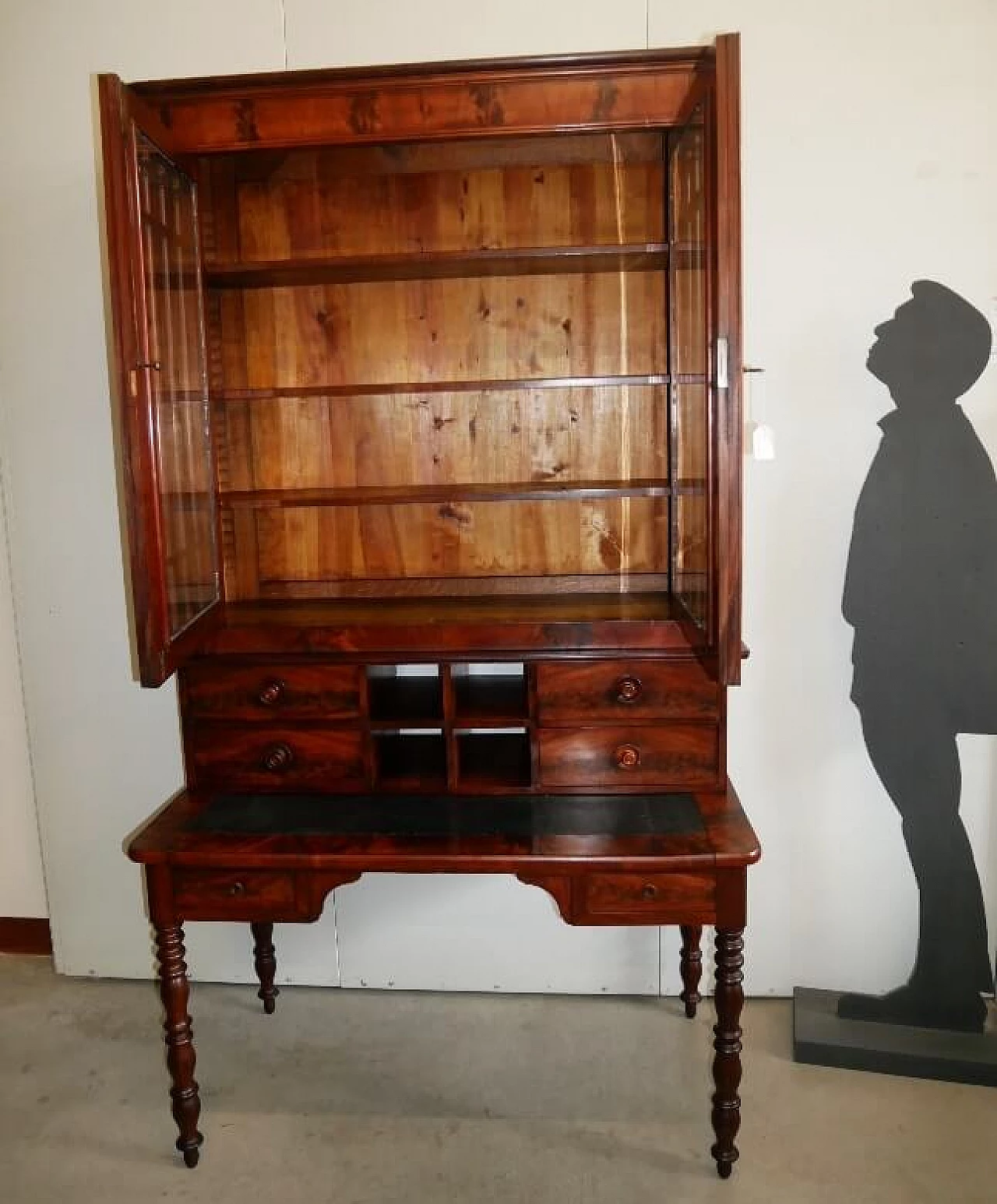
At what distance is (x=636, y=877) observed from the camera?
192 cm

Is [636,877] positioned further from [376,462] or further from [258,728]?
[376,462]

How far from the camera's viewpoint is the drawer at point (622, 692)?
212 centimetres

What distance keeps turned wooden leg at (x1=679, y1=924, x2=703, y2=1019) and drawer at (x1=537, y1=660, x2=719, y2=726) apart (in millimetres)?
622

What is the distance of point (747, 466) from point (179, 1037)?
5.60ft

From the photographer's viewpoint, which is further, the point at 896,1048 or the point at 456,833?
the point at 896,1048

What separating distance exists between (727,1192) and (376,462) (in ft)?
5.69

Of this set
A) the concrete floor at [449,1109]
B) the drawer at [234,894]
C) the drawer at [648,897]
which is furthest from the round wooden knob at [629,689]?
the concrete floor at [449,1109]

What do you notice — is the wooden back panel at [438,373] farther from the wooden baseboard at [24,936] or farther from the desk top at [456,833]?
the wooden baseboard at [24,936]

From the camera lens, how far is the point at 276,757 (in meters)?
2.20

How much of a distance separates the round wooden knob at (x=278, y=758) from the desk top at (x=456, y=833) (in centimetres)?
7

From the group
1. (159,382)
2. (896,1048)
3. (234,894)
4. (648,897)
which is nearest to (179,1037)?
(234,894)

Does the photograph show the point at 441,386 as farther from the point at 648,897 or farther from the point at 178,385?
the point at 648,897

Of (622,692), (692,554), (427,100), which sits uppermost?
(427,100)

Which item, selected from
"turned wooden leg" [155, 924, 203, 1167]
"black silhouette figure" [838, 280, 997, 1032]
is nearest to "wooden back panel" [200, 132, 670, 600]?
"black silhouette figure" [838, 280, 997, 1032]
